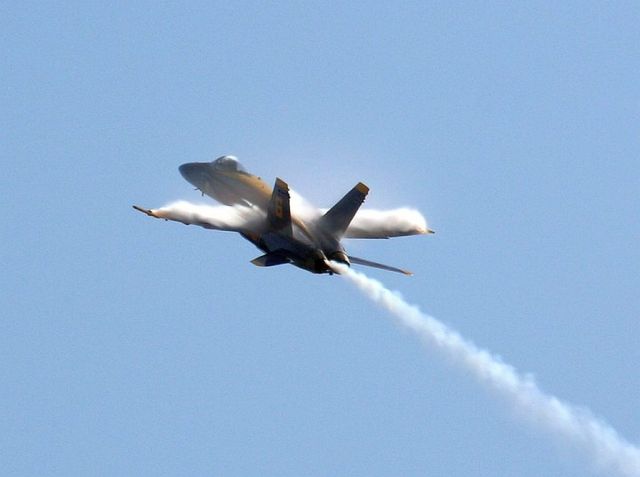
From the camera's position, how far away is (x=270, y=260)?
139 feet

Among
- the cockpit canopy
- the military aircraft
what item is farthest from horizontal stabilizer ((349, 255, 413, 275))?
the cockpit canopy

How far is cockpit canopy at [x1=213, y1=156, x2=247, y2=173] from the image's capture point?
48625 millimetres

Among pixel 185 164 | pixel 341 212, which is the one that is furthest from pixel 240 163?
pixel 341 212

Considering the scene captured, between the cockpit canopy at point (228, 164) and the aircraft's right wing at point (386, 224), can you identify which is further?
the cockpit canopy at point (228, 164)

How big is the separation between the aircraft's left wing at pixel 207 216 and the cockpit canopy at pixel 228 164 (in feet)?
13.1

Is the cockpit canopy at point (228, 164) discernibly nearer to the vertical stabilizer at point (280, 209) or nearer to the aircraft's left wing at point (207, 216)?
the aircraft's left wing at point (207, 216)

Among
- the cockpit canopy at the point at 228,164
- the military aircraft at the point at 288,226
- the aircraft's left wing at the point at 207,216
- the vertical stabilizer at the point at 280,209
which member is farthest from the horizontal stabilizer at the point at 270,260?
the cockpit canopy at the point at 228,164

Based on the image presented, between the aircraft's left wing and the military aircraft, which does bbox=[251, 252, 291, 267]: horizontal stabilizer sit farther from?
the aircraft's left wing

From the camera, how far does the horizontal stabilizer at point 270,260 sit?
42000 millimetres

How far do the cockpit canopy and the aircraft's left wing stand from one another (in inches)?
158

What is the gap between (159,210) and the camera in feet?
144

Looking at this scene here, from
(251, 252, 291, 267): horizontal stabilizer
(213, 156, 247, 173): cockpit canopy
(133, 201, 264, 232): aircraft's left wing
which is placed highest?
(213, 156, 247, 173): cockpit canopy

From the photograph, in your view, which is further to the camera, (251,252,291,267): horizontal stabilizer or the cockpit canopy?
the cockpit canopy

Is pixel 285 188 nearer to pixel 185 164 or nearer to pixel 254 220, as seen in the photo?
pixel 254 220
